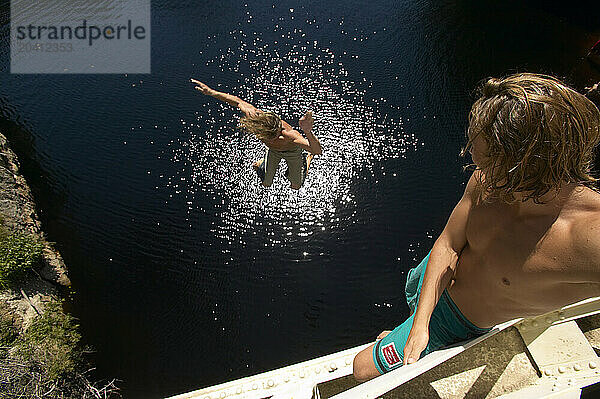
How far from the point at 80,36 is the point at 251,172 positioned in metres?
4.23

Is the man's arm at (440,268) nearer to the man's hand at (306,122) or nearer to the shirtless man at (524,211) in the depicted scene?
the shirtless man at (524,211)

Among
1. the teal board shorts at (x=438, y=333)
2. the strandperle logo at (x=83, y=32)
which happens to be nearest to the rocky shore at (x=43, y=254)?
the strandperle logo at (x=83, y=32)

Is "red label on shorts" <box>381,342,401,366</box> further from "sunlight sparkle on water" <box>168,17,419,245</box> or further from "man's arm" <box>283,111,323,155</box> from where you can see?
"sunlight sparkle on water" <box>168,17,419,245</box>

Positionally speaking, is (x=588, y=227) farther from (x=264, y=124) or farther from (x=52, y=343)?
(x=52, y=343)

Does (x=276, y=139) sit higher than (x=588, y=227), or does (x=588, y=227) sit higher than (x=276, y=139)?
(x=276, y=139)

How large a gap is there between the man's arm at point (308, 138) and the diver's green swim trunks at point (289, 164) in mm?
188

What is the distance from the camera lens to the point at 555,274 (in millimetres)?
1183

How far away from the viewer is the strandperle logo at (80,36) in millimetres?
5539

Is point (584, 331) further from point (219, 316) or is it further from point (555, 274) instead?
point (219, 316)

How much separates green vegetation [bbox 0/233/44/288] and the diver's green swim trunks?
2.35 metres

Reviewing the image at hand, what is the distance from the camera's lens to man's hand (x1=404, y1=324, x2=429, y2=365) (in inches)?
55.1

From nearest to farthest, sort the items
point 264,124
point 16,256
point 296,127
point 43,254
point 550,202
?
1. point 550,202
2. point 264,124
3. point 16,256
4. point 43,254
5. point 296,127

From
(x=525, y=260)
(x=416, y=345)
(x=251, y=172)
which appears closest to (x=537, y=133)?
(x=525, y=260)

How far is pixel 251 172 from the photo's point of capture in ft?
14.1
